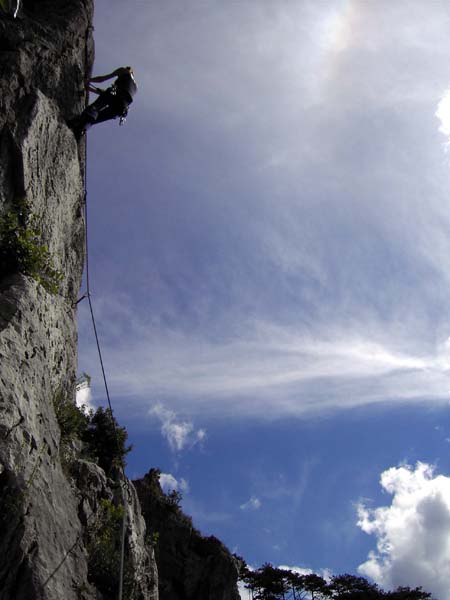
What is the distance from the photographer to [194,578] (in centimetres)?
2209

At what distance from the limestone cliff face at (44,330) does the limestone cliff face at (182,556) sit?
13709 mm

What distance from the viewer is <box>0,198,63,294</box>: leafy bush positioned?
27.4ft

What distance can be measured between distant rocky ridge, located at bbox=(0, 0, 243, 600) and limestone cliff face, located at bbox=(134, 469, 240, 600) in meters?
13.2

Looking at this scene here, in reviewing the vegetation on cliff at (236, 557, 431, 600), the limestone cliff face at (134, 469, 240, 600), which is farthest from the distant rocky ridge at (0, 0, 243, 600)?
the vegetation on cliff at (236, 557, 431, 600)

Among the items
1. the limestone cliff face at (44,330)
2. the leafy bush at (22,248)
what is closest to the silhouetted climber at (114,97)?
the limestone cliff face at (44,330)

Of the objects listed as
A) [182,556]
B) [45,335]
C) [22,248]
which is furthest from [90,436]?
[182,556]

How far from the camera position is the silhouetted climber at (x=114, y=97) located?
43.6 feet

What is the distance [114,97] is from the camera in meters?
13.9

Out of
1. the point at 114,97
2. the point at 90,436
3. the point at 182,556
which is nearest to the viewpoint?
the point at 90,436

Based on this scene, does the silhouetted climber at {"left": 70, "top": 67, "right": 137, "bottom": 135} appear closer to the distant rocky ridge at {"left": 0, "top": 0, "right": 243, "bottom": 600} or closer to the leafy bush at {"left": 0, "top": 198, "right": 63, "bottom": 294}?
the distant rocky ridge at {"left": 0, "top": 0, "right": 243, "bottom": 600}

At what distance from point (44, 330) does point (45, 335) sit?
0.10 metres

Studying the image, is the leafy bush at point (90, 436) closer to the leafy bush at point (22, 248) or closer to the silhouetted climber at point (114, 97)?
the leafy bush at point (22, 248)

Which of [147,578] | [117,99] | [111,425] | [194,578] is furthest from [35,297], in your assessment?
[194,578]

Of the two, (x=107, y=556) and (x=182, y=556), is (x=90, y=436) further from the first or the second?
(x=182, y=556)
